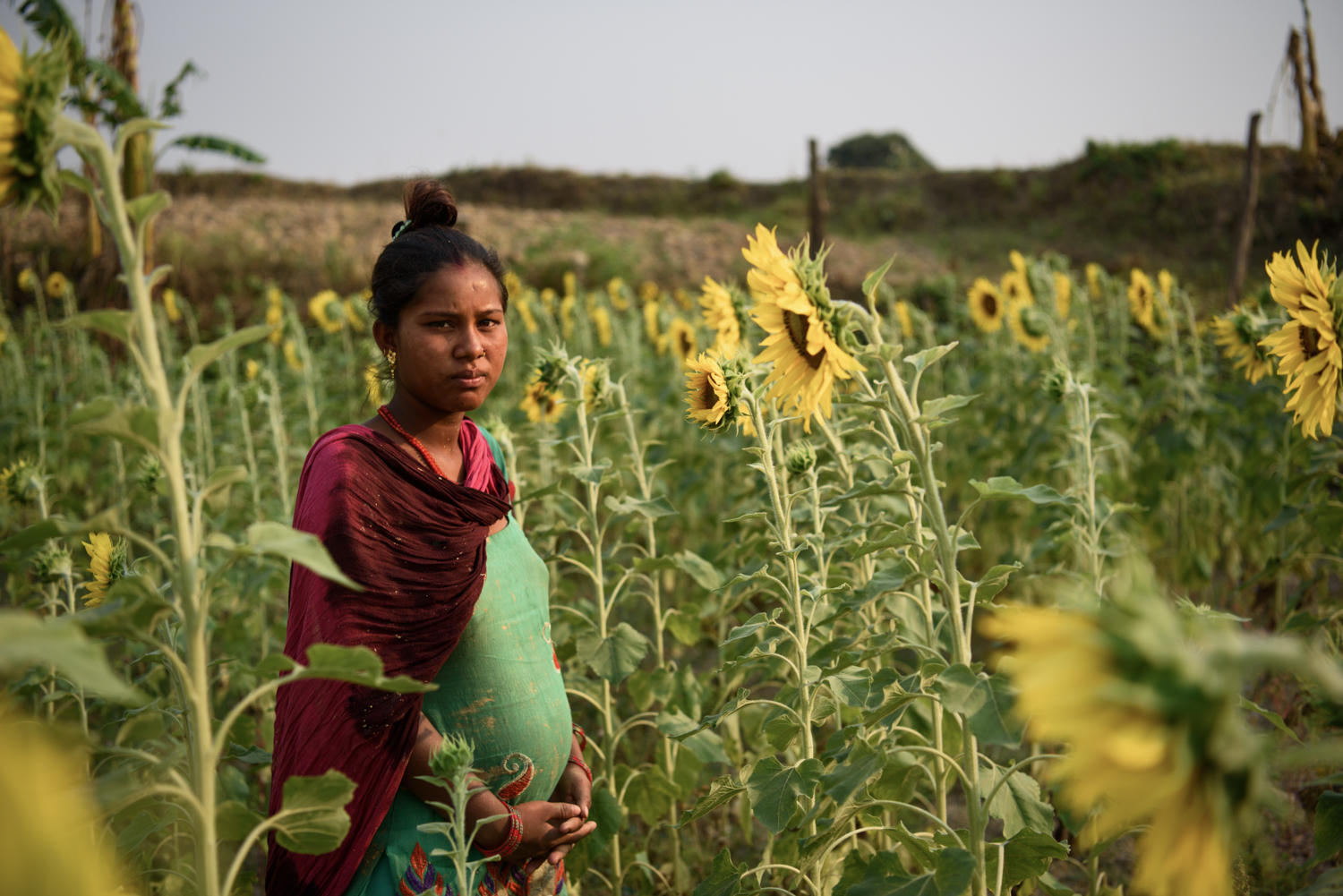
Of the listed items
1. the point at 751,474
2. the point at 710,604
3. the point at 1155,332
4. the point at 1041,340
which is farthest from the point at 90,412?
the point at 1155,332

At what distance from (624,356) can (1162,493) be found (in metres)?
3.15

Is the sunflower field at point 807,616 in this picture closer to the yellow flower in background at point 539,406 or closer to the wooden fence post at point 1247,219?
the yellow flower in background at point 539,406

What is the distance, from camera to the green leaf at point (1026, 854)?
1.31 metres

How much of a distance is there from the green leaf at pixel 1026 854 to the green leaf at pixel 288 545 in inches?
43.4

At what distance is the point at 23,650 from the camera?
56cm

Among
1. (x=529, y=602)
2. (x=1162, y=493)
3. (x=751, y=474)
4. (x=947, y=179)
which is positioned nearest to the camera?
(x=529, y=602)

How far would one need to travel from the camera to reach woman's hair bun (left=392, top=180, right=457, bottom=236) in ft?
5.82

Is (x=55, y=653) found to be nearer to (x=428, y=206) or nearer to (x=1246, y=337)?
(x=428, y=206)

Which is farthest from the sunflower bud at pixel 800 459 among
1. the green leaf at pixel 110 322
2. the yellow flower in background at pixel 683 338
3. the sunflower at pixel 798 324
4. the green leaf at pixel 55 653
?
the yellow flower in background at pixel 683 338

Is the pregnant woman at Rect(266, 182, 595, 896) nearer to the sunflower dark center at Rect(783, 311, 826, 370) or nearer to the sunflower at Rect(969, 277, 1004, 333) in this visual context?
the sunflower dark center at Rect(783, 311, 826, 370)

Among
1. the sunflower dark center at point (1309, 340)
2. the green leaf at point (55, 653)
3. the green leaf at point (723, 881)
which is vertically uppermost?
the sunflower dark center at point (1309, 340)

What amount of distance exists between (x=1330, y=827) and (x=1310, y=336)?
3.10 ft

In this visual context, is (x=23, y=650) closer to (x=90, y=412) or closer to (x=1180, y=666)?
(x=90, y=412)

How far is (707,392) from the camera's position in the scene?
1.71m
